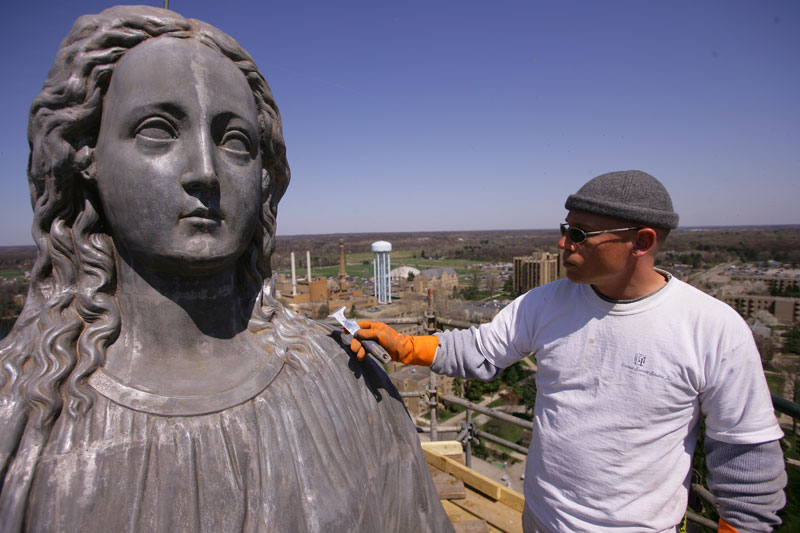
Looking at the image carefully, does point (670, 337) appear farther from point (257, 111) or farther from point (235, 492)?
point (257, 111)

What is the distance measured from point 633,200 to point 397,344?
53.2 inches

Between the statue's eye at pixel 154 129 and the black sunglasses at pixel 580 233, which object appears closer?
the statue's eye at pixel 154 129

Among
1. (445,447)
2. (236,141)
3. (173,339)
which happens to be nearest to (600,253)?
(236,141)

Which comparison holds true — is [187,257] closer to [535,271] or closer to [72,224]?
[72,224]

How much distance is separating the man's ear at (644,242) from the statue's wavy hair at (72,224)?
1991 millimetres

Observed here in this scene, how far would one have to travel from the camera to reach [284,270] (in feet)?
259

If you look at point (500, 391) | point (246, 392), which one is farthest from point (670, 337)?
point (500, 391)

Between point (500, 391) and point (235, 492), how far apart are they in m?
28.7

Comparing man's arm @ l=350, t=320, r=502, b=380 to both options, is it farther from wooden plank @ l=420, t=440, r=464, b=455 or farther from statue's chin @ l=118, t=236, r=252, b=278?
wooden plank @ l=420, t=440, r=464, b=455

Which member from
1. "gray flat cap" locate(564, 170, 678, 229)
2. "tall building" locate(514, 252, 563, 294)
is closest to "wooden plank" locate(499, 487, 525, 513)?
"gray flat cap" locate(564, 170, 678, 229)

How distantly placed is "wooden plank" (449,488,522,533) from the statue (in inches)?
93.5

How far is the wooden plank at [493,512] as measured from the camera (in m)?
3.94

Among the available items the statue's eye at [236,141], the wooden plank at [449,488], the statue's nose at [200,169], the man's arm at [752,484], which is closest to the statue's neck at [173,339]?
the statue's nose at [200,169]

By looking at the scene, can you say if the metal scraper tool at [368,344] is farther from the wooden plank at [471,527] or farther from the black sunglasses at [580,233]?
the wooden plank at [471,527]
